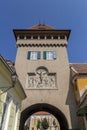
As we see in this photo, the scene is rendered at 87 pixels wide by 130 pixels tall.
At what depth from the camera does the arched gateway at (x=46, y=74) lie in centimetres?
1212

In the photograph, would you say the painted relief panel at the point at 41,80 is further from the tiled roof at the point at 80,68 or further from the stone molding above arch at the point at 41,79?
the tiled roof at the point at 80,68

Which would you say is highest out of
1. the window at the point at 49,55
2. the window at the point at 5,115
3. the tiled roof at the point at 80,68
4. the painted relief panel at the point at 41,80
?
the window at the point at 49,55

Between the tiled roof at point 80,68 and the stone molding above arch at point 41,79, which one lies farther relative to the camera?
the stone molding above arch at point 41,79

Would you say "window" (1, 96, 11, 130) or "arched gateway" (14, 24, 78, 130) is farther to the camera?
"arched gateway" (14, 24, 78, 130)

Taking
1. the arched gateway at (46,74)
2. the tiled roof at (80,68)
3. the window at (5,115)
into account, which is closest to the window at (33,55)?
the arched gateway at (46,74)

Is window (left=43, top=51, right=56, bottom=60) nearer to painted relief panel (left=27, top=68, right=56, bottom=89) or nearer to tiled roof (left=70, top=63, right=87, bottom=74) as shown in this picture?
painted relief panel (left=27, top=68, right=56, bottom=89)

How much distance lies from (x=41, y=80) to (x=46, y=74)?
0.91m

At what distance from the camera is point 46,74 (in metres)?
13.9

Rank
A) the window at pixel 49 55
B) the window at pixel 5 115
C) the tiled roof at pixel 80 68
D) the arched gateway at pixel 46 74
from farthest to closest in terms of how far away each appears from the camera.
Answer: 1. the window at pixel 49 55
2. the tiled roof at pixel 80 68
3. the arched gateway at pixel 46 74
4. the window at pixel 5 115

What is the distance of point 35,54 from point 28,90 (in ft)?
14.9

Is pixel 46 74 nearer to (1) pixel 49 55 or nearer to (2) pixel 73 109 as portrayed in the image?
(1) pixel 49 55

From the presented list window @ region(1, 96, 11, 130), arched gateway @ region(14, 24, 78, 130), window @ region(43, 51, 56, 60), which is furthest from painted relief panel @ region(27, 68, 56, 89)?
window @ region(1, 96, 11, 130)

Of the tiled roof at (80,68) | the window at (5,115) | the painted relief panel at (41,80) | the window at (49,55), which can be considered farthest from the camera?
the window at (49,55)

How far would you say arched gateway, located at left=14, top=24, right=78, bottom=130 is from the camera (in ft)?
39.8
